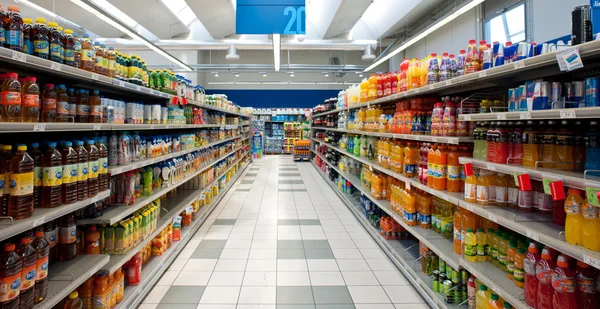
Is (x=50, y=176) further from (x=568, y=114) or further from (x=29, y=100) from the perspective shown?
(x=568, y=114)

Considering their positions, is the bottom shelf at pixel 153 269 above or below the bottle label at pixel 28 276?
below

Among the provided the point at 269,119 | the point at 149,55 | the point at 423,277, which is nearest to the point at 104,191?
the point at 423,277

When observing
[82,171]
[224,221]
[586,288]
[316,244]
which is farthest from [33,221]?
[224,221]

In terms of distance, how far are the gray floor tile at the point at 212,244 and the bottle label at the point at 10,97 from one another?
3.03m

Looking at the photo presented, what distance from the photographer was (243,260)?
3922 mm

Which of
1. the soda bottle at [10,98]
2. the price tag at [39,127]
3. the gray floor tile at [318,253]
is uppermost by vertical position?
the soda bottle at [10,98]

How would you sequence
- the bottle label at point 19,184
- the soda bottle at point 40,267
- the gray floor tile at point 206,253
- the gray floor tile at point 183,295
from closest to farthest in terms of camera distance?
the bottle label at point 19,184
the soda bottle at point 40,267
the gray floor tile at point 183,295
the gray floor tile at point 206,253

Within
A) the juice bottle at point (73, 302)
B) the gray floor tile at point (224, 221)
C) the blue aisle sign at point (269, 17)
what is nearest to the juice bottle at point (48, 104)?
the juice bottle at point (73, 302)

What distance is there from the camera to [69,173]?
6.73 ft

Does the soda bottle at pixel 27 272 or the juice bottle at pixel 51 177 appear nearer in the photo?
the soda bottle at pixel 27 272

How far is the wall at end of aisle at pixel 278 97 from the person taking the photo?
19.0m

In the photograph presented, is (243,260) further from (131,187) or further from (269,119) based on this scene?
(269,119)

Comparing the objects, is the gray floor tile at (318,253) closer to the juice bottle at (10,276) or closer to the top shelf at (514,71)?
the top shelf at (514,71)

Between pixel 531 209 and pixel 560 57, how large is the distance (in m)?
1.15
